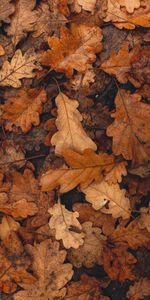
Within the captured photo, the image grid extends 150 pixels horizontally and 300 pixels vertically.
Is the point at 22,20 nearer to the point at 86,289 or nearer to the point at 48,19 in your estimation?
the point at 48,19

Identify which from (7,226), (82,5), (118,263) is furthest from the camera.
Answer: (82,5)

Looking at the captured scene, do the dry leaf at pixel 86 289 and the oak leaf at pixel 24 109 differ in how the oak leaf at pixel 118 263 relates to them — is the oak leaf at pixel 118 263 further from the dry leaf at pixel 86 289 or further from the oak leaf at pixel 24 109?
the oak leaf at pixel 24 109

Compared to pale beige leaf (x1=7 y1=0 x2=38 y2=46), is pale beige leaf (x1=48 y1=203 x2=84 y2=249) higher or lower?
pale beige leaf (x1=7 y1=0 x2=38 y2=46)

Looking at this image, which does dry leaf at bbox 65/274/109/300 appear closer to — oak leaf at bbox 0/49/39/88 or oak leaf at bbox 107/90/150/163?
oak leaf at bbox 107/90/150/163

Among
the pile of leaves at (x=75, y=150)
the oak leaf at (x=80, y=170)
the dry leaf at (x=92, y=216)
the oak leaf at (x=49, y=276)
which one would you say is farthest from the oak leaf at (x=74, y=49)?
the oak leaf at (x=49, y=276)

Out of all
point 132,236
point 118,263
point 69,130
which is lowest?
point 118,263

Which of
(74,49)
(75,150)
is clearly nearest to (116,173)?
(75,150)

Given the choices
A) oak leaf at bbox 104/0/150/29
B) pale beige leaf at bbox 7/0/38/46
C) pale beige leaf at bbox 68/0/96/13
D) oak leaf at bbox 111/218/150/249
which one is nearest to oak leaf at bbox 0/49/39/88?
pale beige leaf at bbox 7/0/38/46
